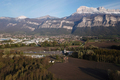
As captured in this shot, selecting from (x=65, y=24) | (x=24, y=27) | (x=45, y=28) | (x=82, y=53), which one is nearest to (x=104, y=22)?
(x=65, y=24)

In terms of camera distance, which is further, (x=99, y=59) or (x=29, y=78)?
(x=99, y=59)

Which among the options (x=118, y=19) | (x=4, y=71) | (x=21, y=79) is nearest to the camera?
(x=21, y=79)

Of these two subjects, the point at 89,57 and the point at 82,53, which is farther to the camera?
the point at 82,53

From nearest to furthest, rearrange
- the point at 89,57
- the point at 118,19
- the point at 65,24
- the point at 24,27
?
the point at 89,57
the point at 118,19
the point at 65,24
the point at 24,27

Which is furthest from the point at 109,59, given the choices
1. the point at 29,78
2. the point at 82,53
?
the point at 29,78

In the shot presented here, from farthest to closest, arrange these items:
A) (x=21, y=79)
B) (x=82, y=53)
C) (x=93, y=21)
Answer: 1. (x=93, y=21)
2. (x=82, y=53)
3. (x=21, y=79)

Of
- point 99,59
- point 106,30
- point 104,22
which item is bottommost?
point 99,59

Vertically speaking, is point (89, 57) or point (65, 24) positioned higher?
point (65, 24)

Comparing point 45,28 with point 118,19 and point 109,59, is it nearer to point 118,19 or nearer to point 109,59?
point 118,19

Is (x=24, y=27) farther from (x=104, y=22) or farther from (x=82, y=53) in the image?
(x=82, y=53)
